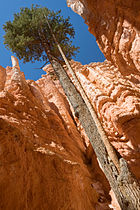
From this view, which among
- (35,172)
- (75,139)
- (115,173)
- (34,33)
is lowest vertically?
(115,173)

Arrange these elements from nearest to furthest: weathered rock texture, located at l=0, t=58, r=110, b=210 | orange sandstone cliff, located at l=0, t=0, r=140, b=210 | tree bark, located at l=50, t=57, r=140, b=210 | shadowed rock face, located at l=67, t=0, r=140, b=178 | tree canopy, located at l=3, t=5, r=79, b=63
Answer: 1. tree bark, located at l=50, t=57, r=140, b=210
2. weathered rock texture, located at l=0, t=58, r=110, b=210
3. orange sandstone cliff, located at l=0, t=0, r=140, b=210
4. shadowed rock face, located at l=67, t=0, r=140, b=178
5. tree canopy, located at l=3, t=5, r=79, b=63

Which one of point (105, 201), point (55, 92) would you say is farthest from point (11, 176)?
point (55, 92)

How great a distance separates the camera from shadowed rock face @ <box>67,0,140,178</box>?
4.39m

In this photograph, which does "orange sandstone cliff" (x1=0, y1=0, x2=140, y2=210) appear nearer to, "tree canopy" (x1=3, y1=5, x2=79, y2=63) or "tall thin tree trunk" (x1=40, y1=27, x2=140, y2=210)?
"tree canopy" (x1=3, y1=5, x2=79, y2=63)

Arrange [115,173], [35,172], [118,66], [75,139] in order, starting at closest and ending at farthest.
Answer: [115,173] < [35,172] < [118,66] < [75,139]

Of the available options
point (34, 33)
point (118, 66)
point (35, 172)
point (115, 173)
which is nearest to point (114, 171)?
point (115, 173)

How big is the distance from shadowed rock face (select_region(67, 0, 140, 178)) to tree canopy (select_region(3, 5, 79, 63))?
1.26 meters

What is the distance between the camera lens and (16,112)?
6500 millimetres

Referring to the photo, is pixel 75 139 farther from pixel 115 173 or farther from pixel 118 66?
pixel 115 173

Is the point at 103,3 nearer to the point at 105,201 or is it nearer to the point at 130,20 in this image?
the point at 130,20

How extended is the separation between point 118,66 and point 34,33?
414 cm

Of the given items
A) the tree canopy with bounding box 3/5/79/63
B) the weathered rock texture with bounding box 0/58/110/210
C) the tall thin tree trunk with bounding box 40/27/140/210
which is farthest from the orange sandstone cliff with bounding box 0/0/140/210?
the tall thin tree trunk with bounding box 40/27/140/210

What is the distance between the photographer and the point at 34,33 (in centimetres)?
581

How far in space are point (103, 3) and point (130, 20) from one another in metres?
1.42
